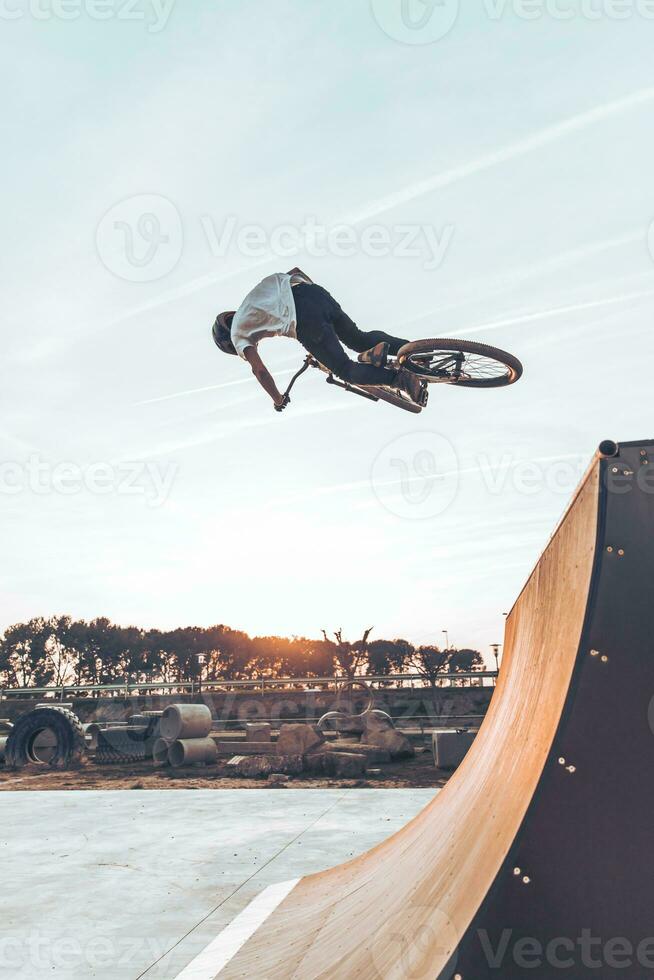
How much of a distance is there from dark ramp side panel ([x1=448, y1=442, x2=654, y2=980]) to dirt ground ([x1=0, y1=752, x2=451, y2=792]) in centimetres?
1150

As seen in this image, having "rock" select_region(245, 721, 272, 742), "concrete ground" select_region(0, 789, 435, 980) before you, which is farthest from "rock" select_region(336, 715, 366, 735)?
"concrete ground" select_region(0, 789, 435, 980)

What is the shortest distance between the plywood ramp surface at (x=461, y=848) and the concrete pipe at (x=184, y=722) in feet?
50.6

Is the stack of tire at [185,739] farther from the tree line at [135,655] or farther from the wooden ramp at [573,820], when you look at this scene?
the tree line at [135,655]

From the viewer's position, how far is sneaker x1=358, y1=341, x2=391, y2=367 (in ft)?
15.4

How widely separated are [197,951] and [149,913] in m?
0.88

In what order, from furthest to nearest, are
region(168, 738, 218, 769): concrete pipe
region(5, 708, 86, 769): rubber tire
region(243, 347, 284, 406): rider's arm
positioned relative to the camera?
region(168, 738, 218, 769): concrete pipe → region(5, 708, 86, 769): rubber tire → region(243, 347, 284, 406): rider's arm

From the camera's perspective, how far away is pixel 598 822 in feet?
6.91

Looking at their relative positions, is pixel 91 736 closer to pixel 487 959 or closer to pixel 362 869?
pixel 362 869

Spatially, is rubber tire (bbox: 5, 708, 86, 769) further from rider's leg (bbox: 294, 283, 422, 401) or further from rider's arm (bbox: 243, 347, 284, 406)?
rider's leg (bbox: 294, 283, 422, 401)

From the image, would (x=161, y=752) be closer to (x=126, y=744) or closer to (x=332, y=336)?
(x=126, y=744)

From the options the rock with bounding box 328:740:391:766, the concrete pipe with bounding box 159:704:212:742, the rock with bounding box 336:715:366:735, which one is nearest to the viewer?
the rock with bounding box 328:740:391:766

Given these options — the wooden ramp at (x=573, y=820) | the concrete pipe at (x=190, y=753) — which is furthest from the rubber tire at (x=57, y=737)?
the wooden ramp at (x=573, y=820)

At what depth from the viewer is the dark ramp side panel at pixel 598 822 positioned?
2.04 meters

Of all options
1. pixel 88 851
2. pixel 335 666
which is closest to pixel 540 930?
pixel 88 851
